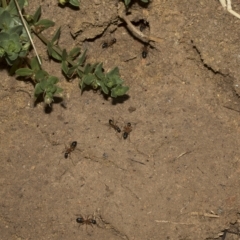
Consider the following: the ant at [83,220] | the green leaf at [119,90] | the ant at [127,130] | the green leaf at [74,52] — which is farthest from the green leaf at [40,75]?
the ant at [83,220]

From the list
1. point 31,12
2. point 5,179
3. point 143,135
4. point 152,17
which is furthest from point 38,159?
point 152,17

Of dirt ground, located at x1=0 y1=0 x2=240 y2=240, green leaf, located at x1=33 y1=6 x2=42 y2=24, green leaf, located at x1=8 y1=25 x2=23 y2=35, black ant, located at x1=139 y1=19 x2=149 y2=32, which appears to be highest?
black ant, located at x1=139 y1=19 x2=149 y2=32

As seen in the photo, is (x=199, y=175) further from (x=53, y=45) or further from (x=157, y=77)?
(x=53, y=45)

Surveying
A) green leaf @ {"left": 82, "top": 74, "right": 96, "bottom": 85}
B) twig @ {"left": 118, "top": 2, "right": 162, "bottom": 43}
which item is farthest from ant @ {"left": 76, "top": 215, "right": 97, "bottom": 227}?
twig @ {"left": 118, "top": 2, "right": 162, "bottom": 43}

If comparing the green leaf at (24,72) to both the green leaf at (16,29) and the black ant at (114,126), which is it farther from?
the black ant at (114,126)

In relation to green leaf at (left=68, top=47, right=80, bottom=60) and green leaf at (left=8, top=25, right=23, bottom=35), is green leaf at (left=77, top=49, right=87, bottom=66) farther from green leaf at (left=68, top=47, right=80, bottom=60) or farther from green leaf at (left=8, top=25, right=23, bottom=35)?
green leaf at (left=8, top=25, right=23, bottom=35)
